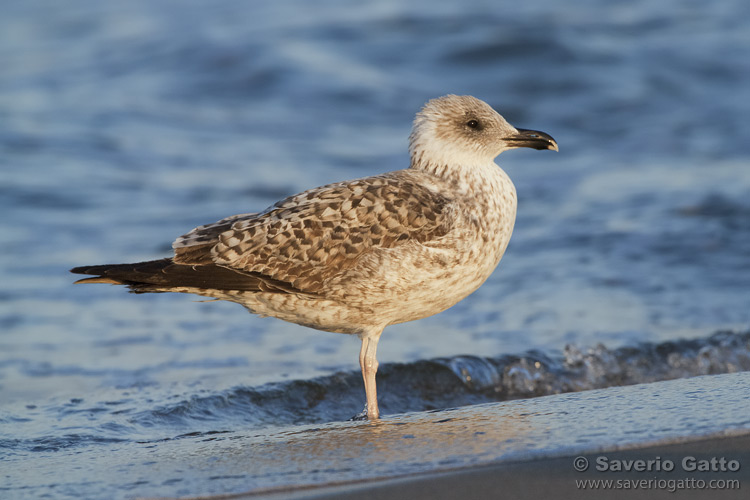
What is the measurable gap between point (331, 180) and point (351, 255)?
6.93m

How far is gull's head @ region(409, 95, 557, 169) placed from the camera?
577 centimetres

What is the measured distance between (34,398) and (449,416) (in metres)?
2.91

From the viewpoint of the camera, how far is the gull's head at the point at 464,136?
577 cm

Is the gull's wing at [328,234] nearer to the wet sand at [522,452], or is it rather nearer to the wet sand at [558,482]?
the wet sand at [522,452]

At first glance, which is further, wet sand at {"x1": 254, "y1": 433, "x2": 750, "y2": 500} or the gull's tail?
the gull's tail

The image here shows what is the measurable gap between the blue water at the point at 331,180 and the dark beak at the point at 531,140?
6.11 feet

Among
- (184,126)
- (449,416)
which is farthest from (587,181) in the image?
(449,416)

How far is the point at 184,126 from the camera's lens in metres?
14.7

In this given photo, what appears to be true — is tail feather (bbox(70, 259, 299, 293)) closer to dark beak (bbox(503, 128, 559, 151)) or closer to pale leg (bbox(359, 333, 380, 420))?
pale leg (bbox(359, 333, 380, 420))

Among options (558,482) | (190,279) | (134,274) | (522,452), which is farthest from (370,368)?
(558,482)

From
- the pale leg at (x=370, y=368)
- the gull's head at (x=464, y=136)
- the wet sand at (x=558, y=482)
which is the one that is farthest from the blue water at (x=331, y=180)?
the gull's head at (x=464, y=136)

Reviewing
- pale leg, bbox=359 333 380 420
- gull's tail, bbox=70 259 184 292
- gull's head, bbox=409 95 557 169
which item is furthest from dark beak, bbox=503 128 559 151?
gull's tail, bbox=70 259 184 292

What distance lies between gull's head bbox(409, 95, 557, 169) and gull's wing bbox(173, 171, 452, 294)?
42cm

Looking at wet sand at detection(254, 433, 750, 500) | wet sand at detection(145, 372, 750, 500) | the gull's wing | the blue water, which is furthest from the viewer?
the blue water
